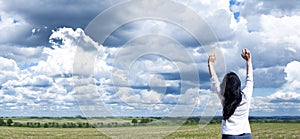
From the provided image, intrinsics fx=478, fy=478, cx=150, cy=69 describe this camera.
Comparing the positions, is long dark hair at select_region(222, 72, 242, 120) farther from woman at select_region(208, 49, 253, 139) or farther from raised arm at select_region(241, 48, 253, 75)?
raised arm at select_region(241, 48, 253, 75)

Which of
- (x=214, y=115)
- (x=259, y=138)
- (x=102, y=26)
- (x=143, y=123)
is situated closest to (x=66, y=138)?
(x=143, y=123)

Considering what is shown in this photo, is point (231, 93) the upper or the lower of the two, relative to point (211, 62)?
lower

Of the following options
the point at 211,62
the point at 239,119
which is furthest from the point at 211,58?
the point at 239,119

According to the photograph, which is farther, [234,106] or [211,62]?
[211,62]

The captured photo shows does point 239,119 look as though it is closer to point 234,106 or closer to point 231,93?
point 234,106

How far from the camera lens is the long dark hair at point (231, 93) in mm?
5430

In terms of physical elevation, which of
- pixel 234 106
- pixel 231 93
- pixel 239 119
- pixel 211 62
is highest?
pixel 211 62

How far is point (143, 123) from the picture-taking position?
101 feet

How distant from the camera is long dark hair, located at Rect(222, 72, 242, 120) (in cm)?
543

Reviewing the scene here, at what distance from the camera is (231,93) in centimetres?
544

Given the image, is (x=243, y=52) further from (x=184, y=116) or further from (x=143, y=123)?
(x=143, y=123)

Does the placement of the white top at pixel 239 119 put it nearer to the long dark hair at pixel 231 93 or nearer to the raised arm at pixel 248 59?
the long dark hair at pixel 231 93

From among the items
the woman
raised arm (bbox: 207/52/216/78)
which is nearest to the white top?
the woman

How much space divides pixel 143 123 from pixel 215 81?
2520 centimetres
